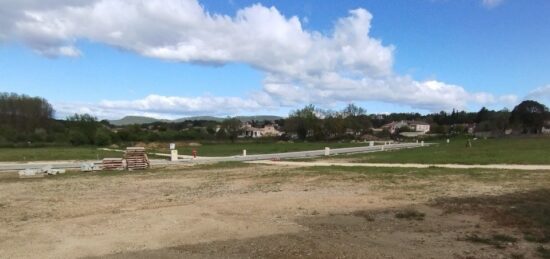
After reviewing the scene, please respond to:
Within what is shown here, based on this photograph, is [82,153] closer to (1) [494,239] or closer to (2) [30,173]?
(2) [30,173]

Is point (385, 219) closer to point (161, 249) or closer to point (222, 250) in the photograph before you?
point (222, 250)

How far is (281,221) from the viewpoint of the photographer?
38.8 feet

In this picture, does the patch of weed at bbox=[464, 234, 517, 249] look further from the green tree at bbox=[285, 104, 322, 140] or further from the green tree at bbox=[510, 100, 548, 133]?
the green tree at bbox=[510, 100, 548, 133]

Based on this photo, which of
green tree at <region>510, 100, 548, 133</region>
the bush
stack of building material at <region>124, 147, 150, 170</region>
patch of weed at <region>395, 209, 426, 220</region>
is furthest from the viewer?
green tree at <region>510, 100, 548, 133</region>

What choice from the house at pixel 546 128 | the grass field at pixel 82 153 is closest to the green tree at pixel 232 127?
the grass field at pixel 82 153

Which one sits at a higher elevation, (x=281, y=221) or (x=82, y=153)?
(x=82, y=153)

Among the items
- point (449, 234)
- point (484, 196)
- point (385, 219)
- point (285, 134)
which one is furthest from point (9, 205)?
point (285, 134)

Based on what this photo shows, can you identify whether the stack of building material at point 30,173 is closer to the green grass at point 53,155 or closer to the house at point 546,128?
the green grass at point 53,155

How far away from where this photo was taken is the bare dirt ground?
9.08 metres

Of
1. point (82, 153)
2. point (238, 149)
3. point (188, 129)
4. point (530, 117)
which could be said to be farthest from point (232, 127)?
point (82, 153)

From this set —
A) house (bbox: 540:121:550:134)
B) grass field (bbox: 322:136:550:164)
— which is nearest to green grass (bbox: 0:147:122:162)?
grass field (bbox: 322:136:550:164)

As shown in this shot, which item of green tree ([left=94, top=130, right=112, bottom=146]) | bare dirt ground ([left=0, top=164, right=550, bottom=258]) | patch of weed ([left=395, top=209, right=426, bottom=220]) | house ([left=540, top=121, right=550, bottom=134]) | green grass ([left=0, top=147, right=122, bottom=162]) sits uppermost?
house ([left=540, top=121, right=550, bottom=134])

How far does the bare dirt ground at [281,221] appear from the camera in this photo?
29.8ft

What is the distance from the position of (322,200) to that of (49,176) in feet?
58.7
